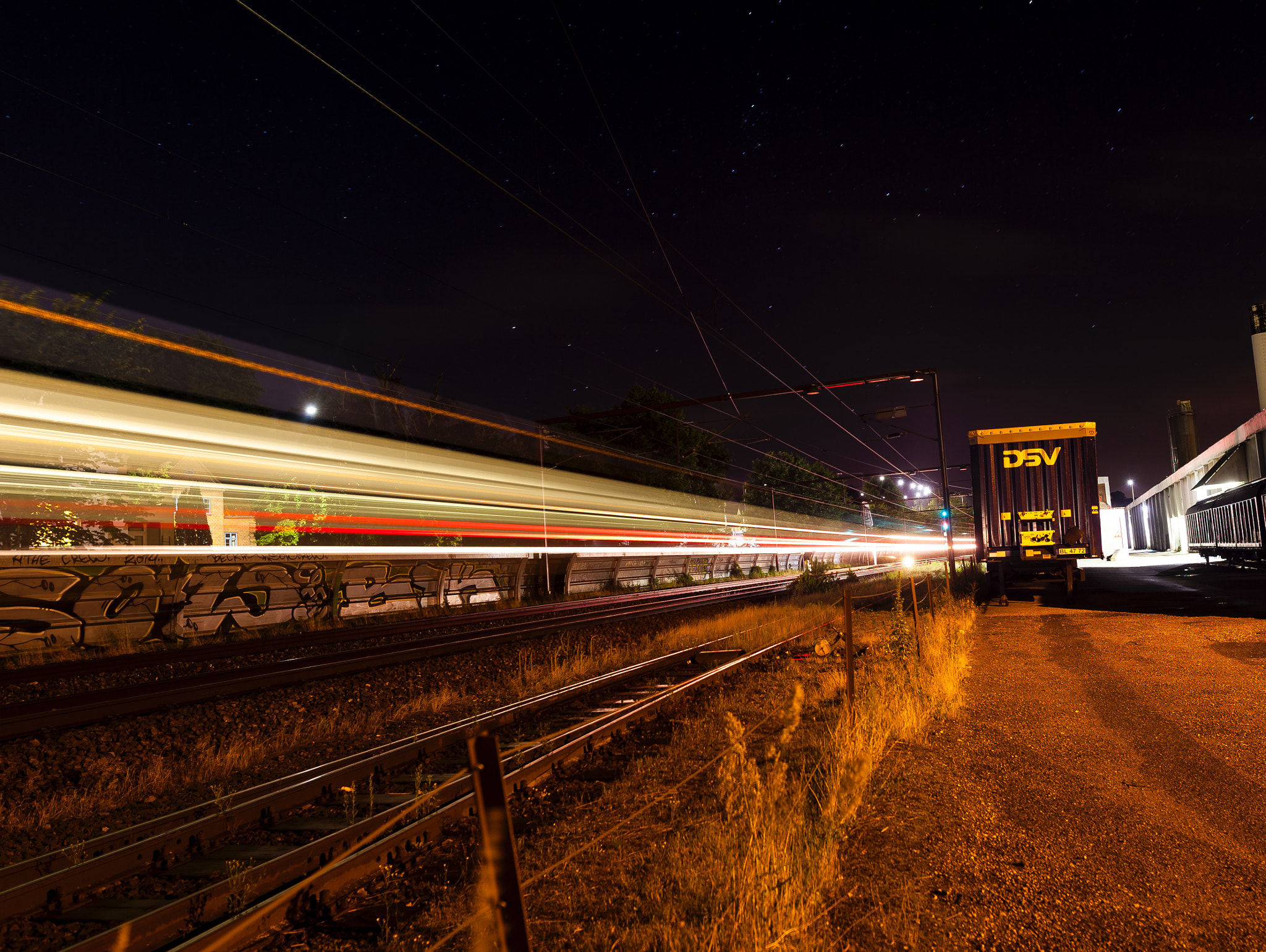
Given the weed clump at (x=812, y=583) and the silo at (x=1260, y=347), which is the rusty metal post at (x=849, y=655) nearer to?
the weed clump at (x=812, y=583)

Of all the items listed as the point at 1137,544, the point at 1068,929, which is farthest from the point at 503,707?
the point at 1137,544

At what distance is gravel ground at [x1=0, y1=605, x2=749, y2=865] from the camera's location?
20.5 ft

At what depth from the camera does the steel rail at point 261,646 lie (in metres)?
10.5

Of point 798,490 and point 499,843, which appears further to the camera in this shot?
point 798,490

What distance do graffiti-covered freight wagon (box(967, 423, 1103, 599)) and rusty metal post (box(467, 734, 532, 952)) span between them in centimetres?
2301

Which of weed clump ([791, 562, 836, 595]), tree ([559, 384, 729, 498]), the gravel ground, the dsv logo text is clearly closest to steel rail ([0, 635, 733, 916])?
the gravel ground

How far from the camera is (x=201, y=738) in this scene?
807 cm

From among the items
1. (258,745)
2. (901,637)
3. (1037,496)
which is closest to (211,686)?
(258,745)

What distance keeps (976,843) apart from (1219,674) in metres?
8.20

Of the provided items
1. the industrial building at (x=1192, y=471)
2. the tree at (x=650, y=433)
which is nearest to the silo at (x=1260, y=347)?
the industrial building at (x=1192, y=471)

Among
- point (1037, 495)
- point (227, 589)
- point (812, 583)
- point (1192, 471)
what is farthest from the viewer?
point (1192, 471)

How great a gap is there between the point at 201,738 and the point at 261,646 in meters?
5.46

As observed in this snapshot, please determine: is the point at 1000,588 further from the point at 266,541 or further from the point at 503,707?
the point at 266,541

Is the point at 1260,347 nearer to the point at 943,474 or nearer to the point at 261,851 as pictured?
the point at 943,474
